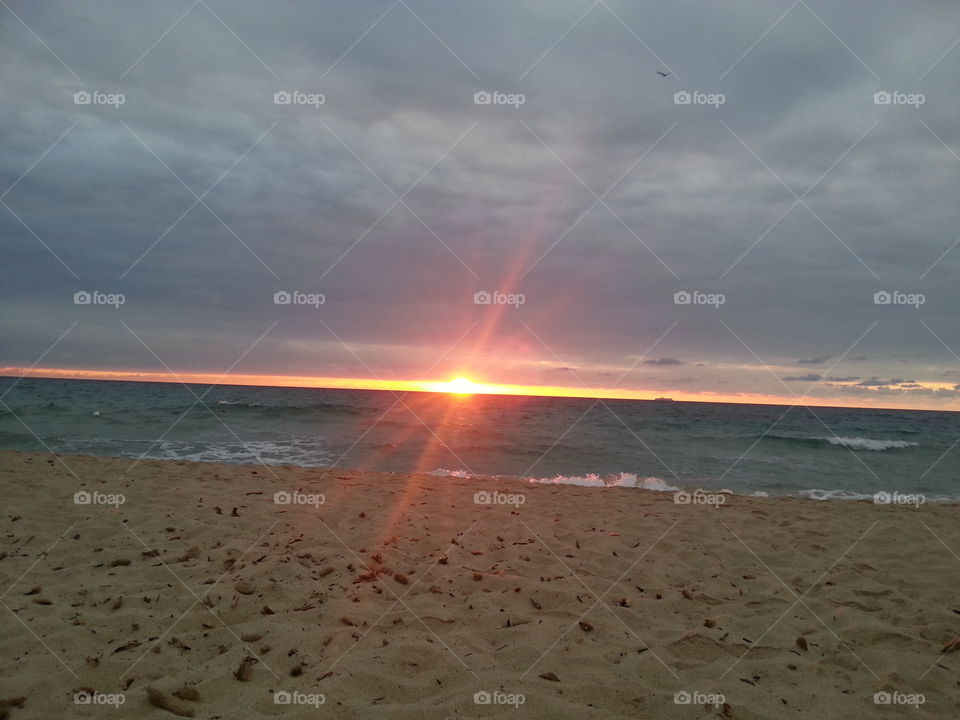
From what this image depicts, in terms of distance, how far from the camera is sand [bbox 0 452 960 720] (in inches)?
132

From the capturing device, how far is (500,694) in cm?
336

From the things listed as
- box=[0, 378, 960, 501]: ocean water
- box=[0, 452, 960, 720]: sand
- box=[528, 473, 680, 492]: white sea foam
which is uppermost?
box=[0, 378, 960, 501]: ocean water

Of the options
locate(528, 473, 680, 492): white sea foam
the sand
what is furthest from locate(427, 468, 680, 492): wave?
the sand

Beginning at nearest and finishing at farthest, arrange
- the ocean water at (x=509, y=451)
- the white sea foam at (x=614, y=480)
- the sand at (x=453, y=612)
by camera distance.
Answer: the sand at (x=453, y=612) < the white sea foam at (x=614, y=480) < the ocean water at (x=509, y=451)

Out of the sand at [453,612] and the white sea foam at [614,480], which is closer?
the sand at [453,612]

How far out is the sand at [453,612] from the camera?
334 cm

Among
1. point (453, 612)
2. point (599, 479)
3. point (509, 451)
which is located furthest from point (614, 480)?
point (453, 612)

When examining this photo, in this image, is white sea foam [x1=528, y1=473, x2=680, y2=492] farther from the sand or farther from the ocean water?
the sand

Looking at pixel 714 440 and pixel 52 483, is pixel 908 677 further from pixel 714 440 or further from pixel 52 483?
pixel 714 440

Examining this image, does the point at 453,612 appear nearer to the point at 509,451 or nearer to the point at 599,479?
the point at 599,479

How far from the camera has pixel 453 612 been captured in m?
4.44

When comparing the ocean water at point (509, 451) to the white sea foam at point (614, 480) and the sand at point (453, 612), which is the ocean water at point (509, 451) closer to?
the white sea foam at point (614, 480)

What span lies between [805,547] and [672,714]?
434 centimetres

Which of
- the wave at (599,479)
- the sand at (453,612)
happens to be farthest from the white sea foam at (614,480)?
the sand at (453,612)
